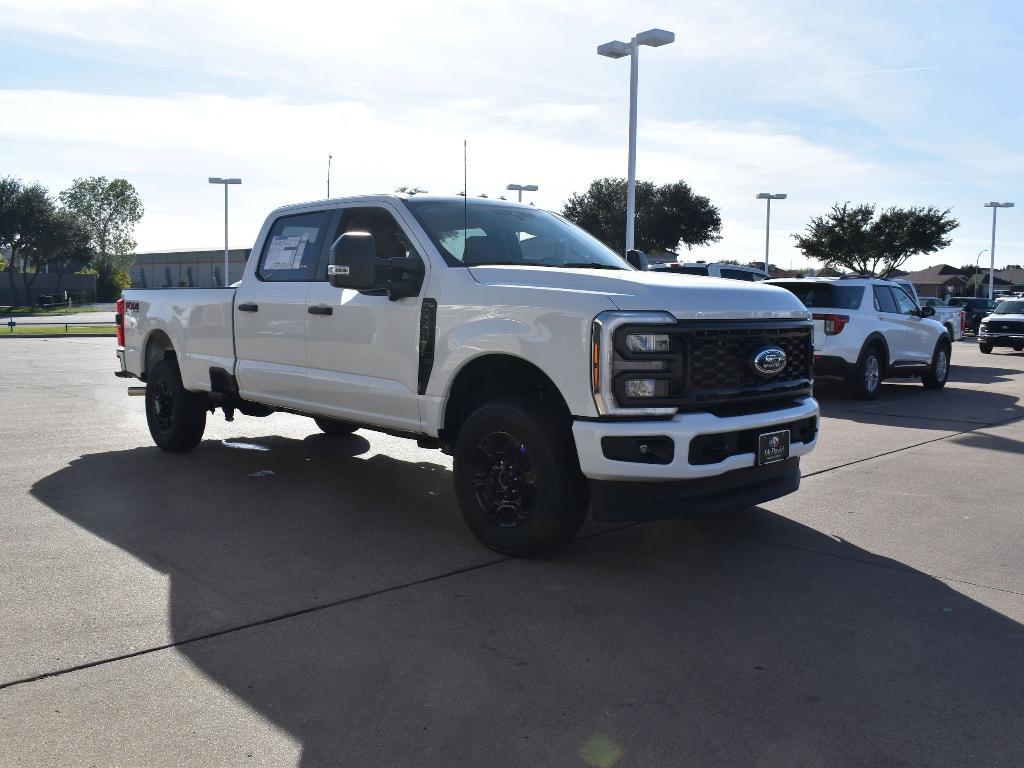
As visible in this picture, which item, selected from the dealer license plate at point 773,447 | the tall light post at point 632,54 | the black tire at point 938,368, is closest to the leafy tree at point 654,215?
the tall light post at point 632,54

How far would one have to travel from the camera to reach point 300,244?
708 centimetres

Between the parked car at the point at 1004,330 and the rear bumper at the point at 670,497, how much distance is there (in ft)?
82.0

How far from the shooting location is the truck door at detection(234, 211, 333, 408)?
6.82 metres

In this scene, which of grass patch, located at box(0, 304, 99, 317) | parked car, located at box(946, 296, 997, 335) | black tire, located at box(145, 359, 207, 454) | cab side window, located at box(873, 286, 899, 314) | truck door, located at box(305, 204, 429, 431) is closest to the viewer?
truck door, located at box(305, 204, 429, 431)

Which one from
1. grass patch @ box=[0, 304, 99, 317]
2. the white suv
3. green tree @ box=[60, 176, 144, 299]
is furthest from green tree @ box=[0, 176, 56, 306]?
the white suv

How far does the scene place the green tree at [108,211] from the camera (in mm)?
95688

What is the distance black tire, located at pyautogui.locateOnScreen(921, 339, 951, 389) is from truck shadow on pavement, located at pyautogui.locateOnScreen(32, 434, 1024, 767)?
33.3ft

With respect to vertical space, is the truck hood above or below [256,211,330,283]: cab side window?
below

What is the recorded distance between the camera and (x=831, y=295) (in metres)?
13.8

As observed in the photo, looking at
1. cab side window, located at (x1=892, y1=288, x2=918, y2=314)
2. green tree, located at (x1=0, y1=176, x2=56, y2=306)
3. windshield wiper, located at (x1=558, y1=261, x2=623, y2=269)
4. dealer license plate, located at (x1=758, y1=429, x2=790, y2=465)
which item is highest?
green tree, located at (x1=0, y1=176, x2=56, y2=306)

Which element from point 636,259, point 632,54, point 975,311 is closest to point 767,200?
point 975,311

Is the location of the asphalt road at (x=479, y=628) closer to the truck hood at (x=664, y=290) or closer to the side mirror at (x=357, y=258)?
the truck hood at (x=664, y=290)

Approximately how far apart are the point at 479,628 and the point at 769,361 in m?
2.14

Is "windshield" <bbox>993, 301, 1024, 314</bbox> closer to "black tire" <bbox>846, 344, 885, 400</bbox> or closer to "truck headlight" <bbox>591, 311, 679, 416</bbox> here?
"black tire" <bbox>846, 344, 885, 400</bbox>
